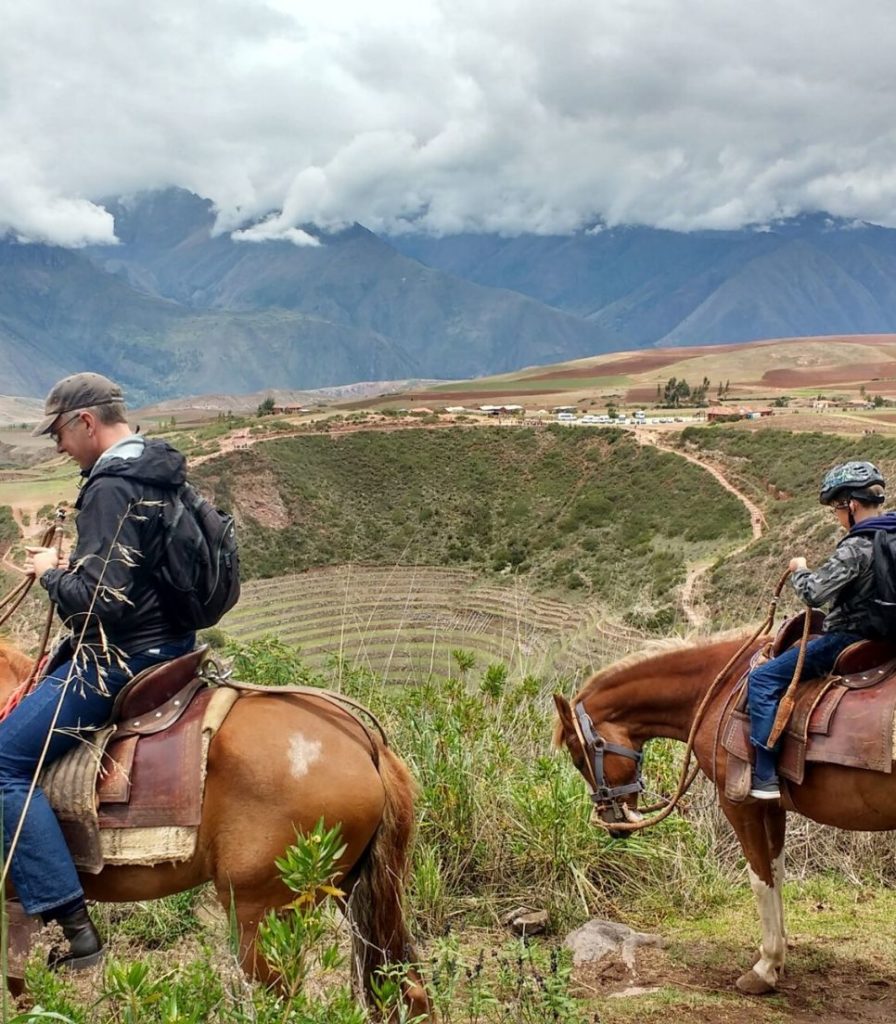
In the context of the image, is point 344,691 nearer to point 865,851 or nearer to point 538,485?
point 865,851

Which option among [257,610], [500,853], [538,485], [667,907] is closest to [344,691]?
[500,853]

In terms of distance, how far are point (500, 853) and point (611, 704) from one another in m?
1.03

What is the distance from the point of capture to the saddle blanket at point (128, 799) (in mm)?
2938

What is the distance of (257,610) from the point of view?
99.2ft

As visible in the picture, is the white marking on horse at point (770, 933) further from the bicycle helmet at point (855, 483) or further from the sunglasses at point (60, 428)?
the sunglasses at point (60, 428)

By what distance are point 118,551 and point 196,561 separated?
28 centimetres

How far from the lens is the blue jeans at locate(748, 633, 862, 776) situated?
3.85m

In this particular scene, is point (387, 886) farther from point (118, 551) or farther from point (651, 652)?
point (651, 652)

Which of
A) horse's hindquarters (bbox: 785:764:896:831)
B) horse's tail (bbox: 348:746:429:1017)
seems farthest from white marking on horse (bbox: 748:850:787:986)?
horse's tail (bbox: 348:746:429:1017)

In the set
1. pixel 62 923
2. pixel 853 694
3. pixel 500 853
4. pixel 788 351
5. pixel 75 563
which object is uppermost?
pixel 788 351

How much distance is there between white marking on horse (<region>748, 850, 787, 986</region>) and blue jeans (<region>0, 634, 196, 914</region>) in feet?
9.83

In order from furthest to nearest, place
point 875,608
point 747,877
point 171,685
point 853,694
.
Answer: point 747,877
point 853,694
point 875,608
point 171,685

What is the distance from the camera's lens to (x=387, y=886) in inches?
126

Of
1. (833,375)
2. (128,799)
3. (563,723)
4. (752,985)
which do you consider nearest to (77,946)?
(128,799)
